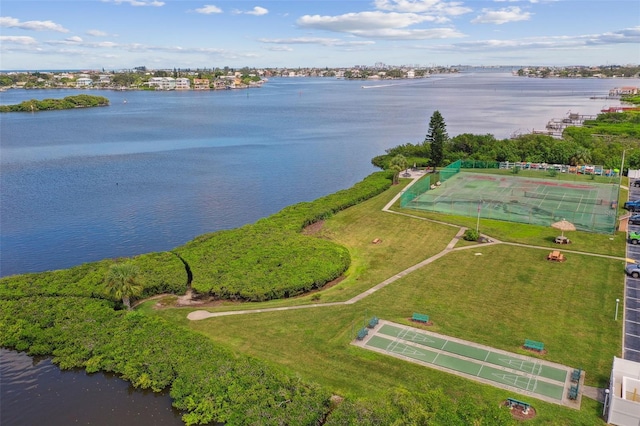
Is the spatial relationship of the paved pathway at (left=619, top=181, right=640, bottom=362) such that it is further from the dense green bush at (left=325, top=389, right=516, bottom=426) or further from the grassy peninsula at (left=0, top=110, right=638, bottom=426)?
the dense green bush at (left=325, top=389, right=516, bottom=426)

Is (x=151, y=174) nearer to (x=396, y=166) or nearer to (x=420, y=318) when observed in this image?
(x=396, y=166)

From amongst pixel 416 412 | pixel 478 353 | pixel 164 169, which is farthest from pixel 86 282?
pixel 164 169

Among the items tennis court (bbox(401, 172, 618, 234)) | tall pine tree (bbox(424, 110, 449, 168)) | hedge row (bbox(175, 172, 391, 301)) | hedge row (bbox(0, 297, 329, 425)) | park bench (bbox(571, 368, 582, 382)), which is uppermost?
tall pine tree (bbox(424, 110, 449, 168))

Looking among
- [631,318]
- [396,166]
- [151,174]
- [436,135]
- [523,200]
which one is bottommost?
[631,318]

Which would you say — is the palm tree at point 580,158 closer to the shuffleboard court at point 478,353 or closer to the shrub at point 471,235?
the shrub at point 471,235

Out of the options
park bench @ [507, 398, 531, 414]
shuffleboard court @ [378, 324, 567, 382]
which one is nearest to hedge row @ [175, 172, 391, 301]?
shuffleboard court @ [378, 324, 567, 382]

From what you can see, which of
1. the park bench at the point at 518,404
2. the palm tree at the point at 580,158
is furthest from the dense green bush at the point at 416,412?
the palm tree at the point at 580,158
